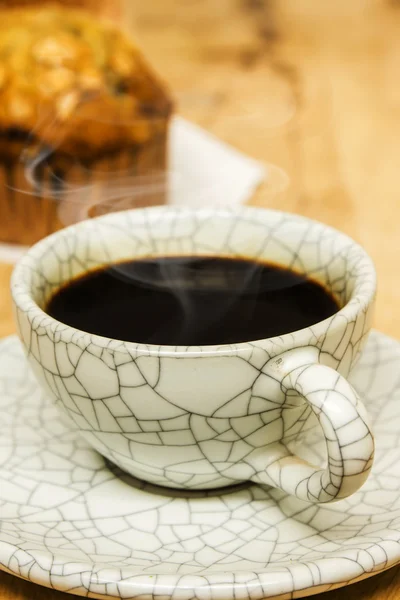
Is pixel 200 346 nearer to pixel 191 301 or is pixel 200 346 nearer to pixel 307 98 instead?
pixel 191 301

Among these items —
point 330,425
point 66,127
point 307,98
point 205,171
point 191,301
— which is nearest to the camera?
point 330,425

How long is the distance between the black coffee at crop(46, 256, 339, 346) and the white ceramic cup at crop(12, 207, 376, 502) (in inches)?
0.8

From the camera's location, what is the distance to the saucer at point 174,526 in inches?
13.1

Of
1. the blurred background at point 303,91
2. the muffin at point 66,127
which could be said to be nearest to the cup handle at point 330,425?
the blurred background at point 303,91

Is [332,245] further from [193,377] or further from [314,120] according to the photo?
[314,120]

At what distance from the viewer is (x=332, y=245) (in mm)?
484

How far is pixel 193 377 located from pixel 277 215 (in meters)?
0.18

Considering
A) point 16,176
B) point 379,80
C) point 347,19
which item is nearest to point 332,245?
point 16,176

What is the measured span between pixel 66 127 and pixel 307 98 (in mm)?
401

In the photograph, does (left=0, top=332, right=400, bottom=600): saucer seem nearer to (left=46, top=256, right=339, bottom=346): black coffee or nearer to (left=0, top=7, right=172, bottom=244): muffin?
(left=46, top=256, right=339, bottom=346): black coffee

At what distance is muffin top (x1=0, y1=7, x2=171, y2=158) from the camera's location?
0.76 m

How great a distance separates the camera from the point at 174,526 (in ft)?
1.32

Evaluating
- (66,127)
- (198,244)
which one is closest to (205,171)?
(66,127)

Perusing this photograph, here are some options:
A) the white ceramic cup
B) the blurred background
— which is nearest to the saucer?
the white ceramic cup
